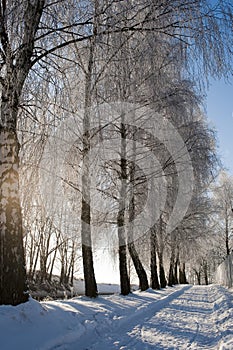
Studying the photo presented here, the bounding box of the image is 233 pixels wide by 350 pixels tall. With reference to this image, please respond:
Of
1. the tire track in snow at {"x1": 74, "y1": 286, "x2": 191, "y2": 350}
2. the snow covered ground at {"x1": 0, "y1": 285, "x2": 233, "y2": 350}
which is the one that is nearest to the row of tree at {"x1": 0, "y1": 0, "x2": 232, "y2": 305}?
the snow covered ground at {"x1": 0, "y1": 285, "x2": 233, "y2": 350}

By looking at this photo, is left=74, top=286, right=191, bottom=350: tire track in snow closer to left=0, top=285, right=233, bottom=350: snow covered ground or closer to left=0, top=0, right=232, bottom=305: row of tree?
left=0, top=285, right=233, bottom=350: snow covered ground

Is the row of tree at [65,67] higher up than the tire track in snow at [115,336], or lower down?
higher up

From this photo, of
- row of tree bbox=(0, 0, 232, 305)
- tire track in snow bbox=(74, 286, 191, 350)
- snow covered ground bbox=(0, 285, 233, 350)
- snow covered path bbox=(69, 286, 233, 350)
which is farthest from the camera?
row of tree bbox=(0, 0, 232, 305)

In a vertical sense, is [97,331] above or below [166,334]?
above

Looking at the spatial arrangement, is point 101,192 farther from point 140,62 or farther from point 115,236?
point 140,62

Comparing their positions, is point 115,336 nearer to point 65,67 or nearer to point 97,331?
point 97,331

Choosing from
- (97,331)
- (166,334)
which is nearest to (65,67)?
(97,331)

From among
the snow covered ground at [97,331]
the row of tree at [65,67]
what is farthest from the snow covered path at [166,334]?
the row of tree at [65,67]

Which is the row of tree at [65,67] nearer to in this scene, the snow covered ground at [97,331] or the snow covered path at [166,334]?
the snow covered ground at [97,331]

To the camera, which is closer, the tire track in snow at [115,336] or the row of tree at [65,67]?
the tire track in snow at [115,336]

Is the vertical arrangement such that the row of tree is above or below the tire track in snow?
above

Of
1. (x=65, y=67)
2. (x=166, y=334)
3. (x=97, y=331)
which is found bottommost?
(x=166, y=334)

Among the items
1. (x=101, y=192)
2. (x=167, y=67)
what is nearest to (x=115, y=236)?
(x=101, y=192)

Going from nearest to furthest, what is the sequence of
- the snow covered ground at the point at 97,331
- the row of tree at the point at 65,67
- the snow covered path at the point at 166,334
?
the snow covered ground at the point at 97,331 < the snow covered path at the point at 166,334 < the row of tree at the point at 65,67
